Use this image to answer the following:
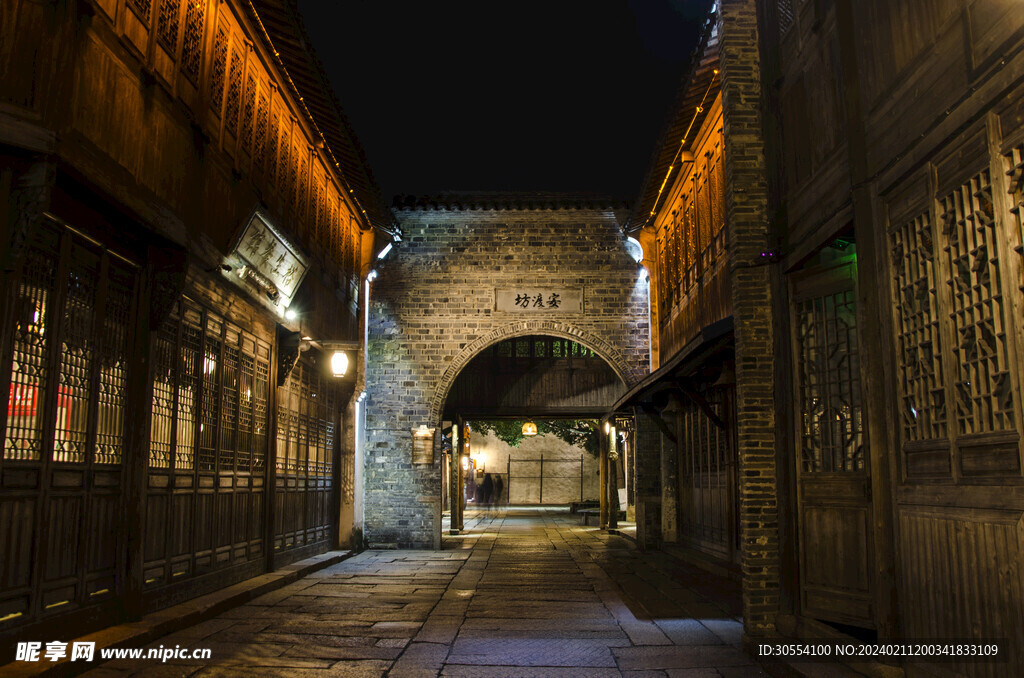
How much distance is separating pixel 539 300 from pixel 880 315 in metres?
12.3

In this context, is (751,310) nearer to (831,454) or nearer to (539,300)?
(831,454)

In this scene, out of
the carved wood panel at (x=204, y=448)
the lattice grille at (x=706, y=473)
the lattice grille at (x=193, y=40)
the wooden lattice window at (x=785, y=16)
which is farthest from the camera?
the lattice grille at (x=706, y=473)

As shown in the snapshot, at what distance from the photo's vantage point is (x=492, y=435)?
41.2 m

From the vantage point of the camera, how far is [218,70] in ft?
28.6

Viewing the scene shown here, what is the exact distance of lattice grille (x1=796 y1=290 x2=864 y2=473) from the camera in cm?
597

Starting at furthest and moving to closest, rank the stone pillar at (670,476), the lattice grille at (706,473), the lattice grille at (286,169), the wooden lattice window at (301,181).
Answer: the stone pillar at (670,476) → the wooden lattice window at (301,181) → the lattice grille at (706,473) → the lattice grille at (286,169)

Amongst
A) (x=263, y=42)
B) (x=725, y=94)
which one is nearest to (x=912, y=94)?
(x=725, y=94)

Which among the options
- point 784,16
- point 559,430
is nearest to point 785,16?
point 784,16

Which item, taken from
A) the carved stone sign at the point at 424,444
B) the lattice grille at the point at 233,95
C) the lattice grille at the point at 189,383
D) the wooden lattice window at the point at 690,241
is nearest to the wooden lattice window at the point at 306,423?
the carved stone sign at the point at 424,444

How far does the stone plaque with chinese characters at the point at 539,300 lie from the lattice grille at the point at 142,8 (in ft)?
35.3

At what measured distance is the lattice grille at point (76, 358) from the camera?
5930mm

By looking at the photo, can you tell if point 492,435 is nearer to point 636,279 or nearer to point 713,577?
point 636,279

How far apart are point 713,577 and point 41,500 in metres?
8.69

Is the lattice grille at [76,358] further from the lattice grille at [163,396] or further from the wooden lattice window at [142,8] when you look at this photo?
the wooden lattice window at [142,8]
